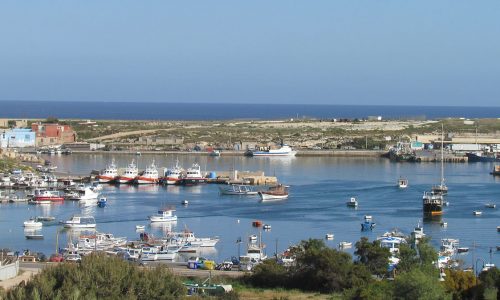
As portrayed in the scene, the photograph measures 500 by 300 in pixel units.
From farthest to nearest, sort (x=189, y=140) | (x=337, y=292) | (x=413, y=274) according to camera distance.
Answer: (x=189, y=140) → (x=337, y=292) → (x=413, y=274)

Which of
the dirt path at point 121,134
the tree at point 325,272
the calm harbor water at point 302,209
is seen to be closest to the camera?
the tree at point 325,272

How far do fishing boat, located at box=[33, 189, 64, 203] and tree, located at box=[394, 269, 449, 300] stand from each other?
15925mm

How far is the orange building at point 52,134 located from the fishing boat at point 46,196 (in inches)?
704

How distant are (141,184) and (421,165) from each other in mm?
13189

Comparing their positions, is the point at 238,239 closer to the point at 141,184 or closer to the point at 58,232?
the point at 58,232

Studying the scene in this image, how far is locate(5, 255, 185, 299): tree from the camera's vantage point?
10.5 metres

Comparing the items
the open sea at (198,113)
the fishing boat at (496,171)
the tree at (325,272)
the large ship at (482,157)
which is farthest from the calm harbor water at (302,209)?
the open sea at (198,113)

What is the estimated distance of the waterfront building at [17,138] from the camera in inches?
1661

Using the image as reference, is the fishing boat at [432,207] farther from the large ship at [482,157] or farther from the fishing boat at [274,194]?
the large ship at [482,157]

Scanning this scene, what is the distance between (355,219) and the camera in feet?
76.3

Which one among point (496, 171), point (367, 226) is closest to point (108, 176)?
point (367, 226)

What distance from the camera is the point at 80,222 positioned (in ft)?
71.9

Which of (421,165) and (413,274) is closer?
(413,274)

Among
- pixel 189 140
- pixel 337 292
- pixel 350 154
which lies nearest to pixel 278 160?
pixel 350 154
